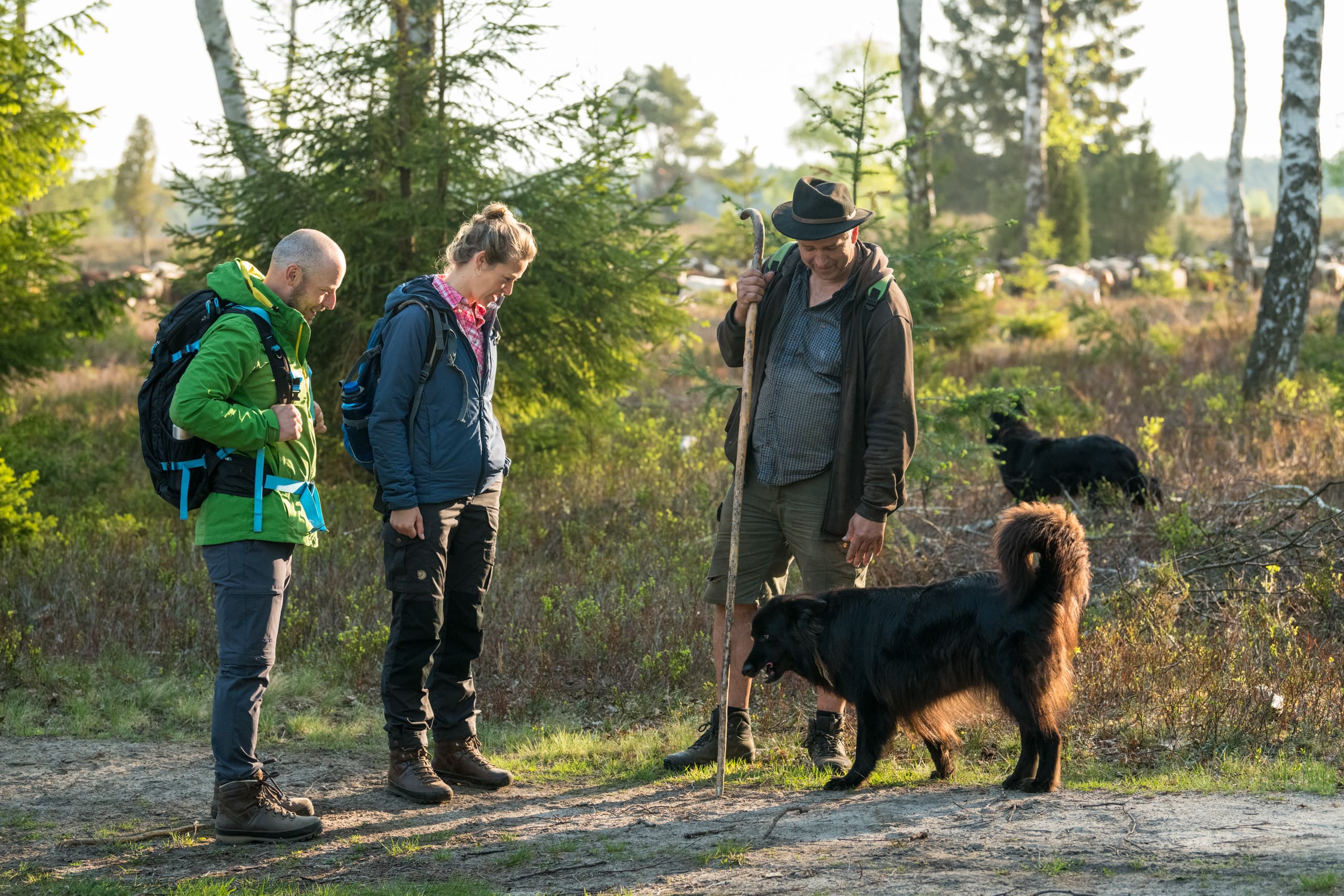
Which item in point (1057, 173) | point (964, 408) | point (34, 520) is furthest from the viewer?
point (1057, 173)

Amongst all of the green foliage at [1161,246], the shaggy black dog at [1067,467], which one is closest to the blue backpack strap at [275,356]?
the shaggy black dog at [1067,467]

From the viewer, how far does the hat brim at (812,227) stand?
4.32 metres

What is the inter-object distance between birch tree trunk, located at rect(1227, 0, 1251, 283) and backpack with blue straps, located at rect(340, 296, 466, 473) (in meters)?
22.9

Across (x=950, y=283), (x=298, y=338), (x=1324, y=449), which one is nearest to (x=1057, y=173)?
(x=1324, y=449)

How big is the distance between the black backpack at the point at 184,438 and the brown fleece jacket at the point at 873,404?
2000 millimetres

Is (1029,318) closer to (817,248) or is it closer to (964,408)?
(964,408)

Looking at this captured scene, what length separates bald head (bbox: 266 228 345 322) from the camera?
12.9 ft

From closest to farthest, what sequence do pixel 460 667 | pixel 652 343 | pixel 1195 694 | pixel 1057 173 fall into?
pixel 460 667 < pixel 1195 694 < pixel 652 343 < pixel 1057 173

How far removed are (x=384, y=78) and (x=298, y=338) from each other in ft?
20.2

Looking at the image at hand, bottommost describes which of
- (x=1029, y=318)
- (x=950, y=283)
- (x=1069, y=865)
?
(x=1069, y=865)

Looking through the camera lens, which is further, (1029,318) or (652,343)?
(1029,318)

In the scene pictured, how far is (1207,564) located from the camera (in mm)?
6965

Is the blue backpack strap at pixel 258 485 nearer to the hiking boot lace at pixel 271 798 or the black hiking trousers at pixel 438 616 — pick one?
the black hiking trousers at pixel 438 616

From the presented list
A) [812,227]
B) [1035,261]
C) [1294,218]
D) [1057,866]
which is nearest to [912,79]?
[1035,261]
